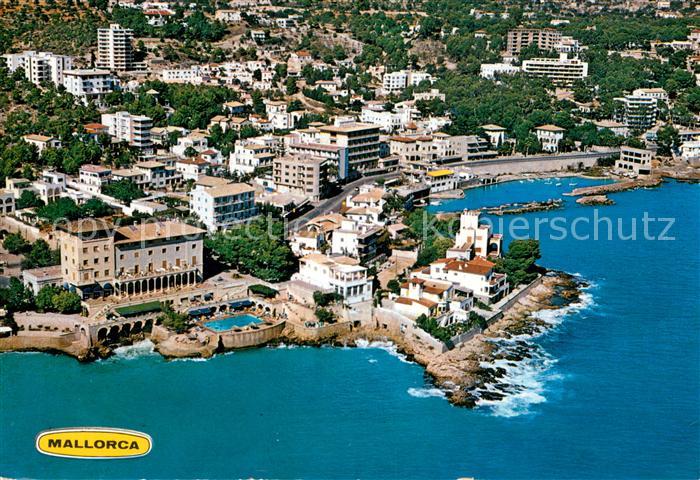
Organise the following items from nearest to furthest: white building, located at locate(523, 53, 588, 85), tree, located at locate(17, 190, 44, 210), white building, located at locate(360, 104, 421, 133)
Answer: tree, located at locate(17, 190, 44, 210) → white building, located at locate(360, 104, 421, 133) → white building, located at locate(523, 53, 588, 85)

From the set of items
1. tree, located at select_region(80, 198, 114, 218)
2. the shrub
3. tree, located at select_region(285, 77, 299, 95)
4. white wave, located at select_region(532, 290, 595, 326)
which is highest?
tree, located at select_region(285, 77, 299, 95)

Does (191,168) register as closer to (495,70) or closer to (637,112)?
(637,112)

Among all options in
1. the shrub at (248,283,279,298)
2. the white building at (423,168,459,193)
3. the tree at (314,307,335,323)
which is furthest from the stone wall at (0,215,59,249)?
the white building at (423,168,459,193)

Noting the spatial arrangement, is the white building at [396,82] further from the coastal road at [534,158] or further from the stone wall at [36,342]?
the stone wall at [36,342]

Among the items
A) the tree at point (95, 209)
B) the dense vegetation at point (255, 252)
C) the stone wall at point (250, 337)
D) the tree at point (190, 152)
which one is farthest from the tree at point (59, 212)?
the tree at point (190, 152)

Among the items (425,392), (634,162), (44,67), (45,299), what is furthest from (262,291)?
(634,162)

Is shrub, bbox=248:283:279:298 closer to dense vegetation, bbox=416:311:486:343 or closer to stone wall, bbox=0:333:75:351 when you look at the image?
dense vegetation, bbox=416:311:486:343

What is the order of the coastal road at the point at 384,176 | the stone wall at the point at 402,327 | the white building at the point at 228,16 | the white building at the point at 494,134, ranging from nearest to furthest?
1. the stone wall at the point at 402,327
2. the coastal road at the point at 384,176
3. the white building at the point at 494,134
4. the white building at the point at 228,16
